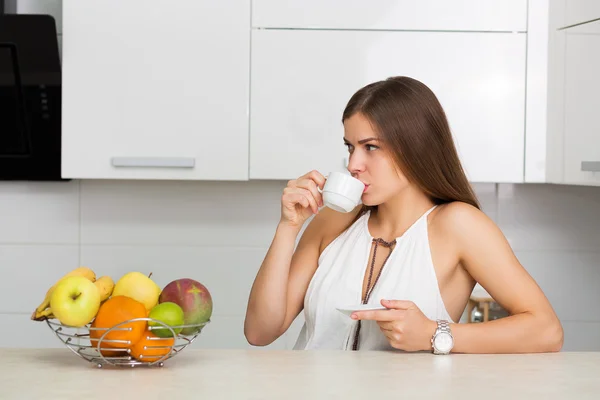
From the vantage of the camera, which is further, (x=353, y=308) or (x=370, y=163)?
(x=370, y=163)

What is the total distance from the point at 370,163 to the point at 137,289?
65 cm

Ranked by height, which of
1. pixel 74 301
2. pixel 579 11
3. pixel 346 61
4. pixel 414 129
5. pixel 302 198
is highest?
pixel 579 11

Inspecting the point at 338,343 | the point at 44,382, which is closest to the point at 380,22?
the point at 338,343

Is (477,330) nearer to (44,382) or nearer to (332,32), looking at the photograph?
(44,382)

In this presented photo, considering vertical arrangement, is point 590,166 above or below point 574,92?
below

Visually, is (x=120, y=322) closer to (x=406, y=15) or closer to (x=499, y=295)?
(x=499, y=295)

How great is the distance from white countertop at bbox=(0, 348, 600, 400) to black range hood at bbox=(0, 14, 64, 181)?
134cm

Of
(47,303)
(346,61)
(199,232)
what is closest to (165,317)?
(47,303)

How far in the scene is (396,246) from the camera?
1.72 meters

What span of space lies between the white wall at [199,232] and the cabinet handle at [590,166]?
554 millimetres

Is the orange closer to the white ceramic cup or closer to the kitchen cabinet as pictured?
the white ceramic cup

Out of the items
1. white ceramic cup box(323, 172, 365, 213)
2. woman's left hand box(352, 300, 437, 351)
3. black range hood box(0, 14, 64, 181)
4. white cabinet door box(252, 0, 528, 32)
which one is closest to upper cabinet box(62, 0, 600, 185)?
white cabinet door box(252, 0, 528, 32)

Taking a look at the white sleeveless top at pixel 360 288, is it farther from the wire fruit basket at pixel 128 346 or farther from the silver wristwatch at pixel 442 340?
the wire fruit basket at pixel 128 346

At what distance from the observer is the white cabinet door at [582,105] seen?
2131 mm
